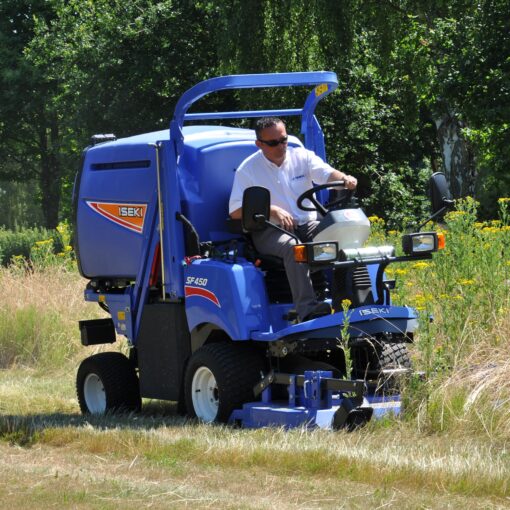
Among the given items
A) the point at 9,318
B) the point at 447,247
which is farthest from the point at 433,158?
the point at 447,247

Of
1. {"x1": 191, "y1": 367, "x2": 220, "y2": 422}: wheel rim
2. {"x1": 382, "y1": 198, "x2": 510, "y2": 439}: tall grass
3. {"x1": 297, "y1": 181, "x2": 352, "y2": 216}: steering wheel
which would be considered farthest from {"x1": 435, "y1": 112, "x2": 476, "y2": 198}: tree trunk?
{"x1": 191, "y1": 367, "x2": 220, "y2": 422}: wheel rim

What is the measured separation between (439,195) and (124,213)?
2.43m

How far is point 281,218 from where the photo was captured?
8430mm

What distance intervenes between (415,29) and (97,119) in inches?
398

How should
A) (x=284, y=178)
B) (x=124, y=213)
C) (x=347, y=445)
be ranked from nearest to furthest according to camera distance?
(x=347, y=445) < (x=284, y=178) < (x=124, y=213)

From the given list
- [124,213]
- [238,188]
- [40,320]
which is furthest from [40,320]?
[238,188]

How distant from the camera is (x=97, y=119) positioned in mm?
29078

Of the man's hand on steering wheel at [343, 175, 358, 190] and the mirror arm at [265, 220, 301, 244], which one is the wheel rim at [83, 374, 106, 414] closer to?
the mirror arm at [265, 220, 301, 244]

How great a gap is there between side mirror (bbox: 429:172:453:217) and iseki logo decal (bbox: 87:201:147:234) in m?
2.15

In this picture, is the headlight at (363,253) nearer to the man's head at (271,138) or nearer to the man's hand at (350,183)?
the man's hand at (350,183)

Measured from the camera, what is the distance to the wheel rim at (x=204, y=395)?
861 cm

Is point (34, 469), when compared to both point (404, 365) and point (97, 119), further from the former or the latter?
point (97, 119)

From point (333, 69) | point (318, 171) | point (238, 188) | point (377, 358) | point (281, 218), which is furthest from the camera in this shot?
point (333, 69)

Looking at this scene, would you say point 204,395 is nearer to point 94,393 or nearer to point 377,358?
point 377,358
